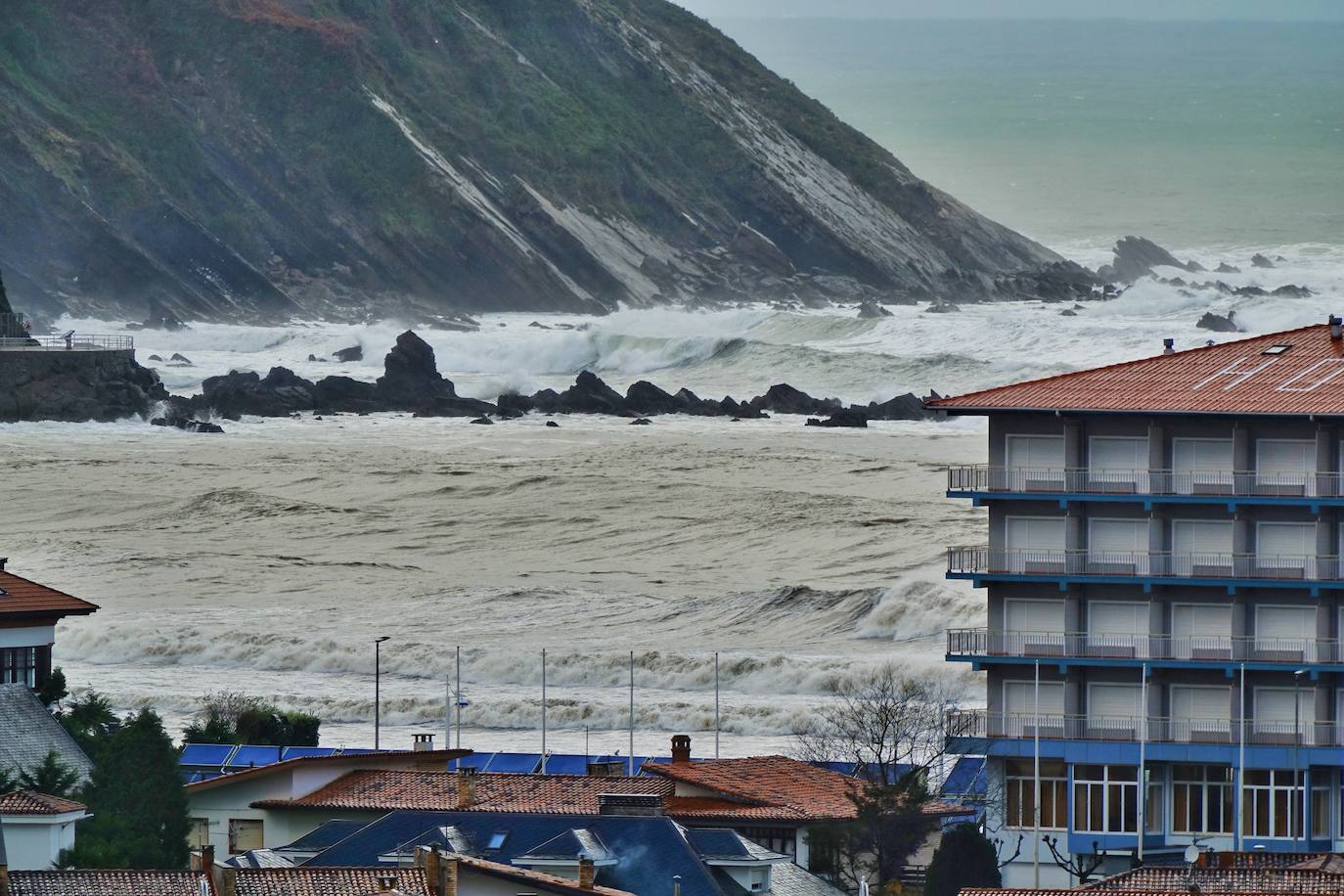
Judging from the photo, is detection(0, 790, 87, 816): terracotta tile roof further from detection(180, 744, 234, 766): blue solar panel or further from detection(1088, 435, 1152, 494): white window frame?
detection(1088, 435, 1152, 494): white window frame

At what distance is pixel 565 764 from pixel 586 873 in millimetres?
12908

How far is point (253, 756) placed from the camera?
37.5 meters

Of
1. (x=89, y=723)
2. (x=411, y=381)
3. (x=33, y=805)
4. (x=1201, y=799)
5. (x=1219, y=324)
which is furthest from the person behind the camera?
(x=1219, y=324)

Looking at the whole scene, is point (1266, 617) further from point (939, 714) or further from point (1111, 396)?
point (939, 714)

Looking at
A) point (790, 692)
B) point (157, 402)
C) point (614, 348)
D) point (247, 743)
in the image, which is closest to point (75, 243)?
point (614, 348)

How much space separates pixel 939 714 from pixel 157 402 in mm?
81443

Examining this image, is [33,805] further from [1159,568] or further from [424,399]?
[424,399]

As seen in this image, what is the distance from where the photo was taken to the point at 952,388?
423 ft

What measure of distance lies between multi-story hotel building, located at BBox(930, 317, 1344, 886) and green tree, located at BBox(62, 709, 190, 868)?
7347 mm

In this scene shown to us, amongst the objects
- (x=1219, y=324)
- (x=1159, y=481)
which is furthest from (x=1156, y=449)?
(x=1219, y=324)

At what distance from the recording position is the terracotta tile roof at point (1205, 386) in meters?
32.3

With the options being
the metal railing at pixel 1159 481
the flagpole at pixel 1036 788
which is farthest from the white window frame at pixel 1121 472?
the flagpole at pixel 1036 788

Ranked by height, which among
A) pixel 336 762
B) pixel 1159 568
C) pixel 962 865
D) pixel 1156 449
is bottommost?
pixel 962 865

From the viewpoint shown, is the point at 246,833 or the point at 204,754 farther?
the point at 204,754
